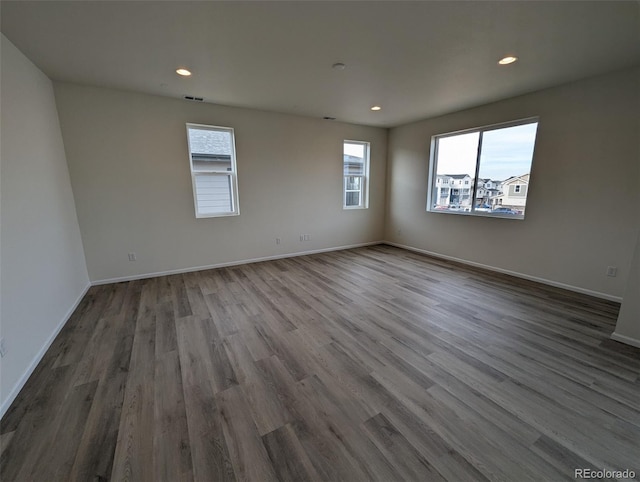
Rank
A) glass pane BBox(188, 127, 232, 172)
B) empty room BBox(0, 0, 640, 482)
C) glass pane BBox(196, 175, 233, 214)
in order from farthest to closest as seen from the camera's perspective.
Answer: glass pane BBox(196, 175, 233, 214) < glass pane BBox(188, 127, 232, 172) < empty room BBox(0, 0, 640, 482)

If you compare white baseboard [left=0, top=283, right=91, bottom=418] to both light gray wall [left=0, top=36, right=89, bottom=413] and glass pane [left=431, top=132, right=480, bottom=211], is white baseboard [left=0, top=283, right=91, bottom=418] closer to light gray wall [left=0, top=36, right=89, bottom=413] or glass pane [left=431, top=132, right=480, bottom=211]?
light gray wall [left=0, top=36, right=89, bottom=413]

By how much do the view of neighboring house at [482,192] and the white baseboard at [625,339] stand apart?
204 cm

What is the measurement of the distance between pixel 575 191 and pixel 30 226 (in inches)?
238

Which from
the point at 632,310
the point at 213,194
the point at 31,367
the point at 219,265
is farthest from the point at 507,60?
the point at 31,367

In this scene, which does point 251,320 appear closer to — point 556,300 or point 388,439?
point 388,439

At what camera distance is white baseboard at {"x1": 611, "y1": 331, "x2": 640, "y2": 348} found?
2.30 meters

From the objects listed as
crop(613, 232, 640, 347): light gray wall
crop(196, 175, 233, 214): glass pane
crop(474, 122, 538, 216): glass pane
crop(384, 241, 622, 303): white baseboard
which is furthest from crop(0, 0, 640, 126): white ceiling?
crop(384, 241, 622, 303): white baseboard

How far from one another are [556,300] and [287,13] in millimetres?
4215

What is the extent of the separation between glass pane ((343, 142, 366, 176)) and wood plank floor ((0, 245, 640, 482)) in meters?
A: 3.47

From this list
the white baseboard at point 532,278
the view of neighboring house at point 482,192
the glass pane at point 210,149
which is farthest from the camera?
the glass pane at point 210,149

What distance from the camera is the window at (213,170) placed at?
165 inches

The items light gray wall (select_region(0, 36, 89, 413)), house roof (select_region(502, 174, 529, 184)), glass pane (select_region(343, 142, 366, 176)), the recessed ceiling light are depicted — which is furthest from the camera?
glass pane (select_region(343, 142, 366, 176))

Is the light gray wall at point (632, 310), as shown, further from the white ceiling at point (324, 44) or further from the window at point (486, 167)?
the white ceiling at point (324, 44)

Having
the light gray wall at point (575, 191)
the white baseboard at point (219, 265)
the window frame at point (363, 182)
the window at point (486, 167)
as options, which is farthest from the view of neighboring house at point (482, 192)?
the white baseboard at point (219, 265)
